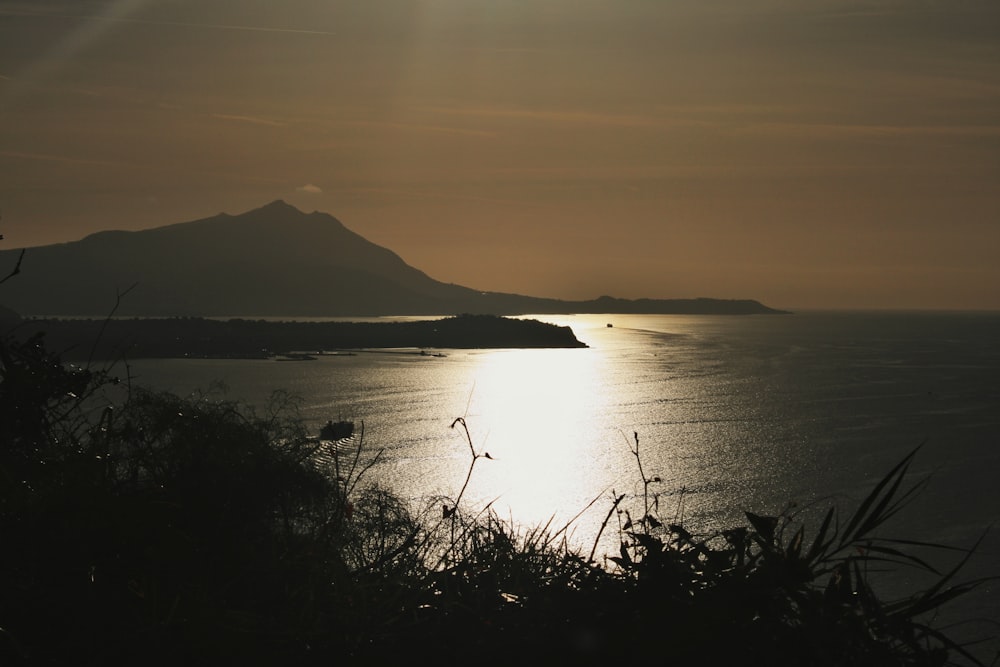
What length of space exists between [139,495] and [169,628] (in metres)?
0.81

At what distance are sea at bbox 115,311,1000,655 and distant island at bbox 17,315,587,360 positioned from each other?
37.3 feet

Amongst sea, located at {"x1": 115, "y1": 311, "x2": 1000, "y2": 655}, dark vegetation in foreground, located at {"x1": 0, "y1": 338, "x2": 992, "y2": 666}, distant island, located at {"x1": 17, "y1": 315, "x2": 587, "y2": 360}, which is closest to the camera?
dark vegetation in foreground, located at {"x1": 0, "y1": 338, "x2": 992, "y2": 666}

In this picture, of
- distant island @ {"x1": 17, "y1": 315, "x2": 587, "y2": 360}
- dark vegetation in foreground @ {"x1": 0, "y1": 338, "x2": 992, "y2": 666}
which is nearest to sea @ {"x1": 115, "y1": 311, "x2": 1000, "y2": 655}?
dark vegetation in foreground @ {"x1": 0, "y1": 338, "x2": 992, "y2": 666}

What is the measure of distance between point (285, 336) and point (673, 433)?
3847 inches

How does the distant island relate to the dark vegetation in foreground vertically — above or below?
below

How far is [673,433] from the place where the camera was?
5988 centimetres

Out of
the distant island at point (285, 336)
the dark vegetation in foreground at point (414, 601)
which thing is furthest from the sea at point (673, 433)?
the distant island at point (285, 336)

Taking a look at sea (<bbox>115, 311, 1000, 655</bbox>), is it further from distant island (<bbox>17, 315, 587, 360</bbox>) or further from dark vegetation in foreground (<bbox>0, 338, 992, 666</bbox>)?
distant island (<bbox>17, 315, 587, 360</bbox>)

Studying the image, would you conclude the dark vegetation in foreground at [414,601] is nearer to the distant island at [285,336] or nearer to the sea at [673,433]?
the sea at [673,433]

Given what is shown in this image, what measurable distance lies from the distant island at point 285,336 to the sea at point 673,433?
11.4 m

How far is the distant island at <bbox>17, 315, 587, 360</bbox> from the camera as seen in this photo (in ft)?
416

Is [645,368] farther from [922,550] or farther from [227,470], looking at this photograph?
[227,470]

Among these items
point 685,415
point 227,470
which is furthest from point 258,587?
point 685,415

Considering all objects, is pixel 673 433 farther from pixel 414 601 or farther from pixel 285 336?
pixel 285 336
